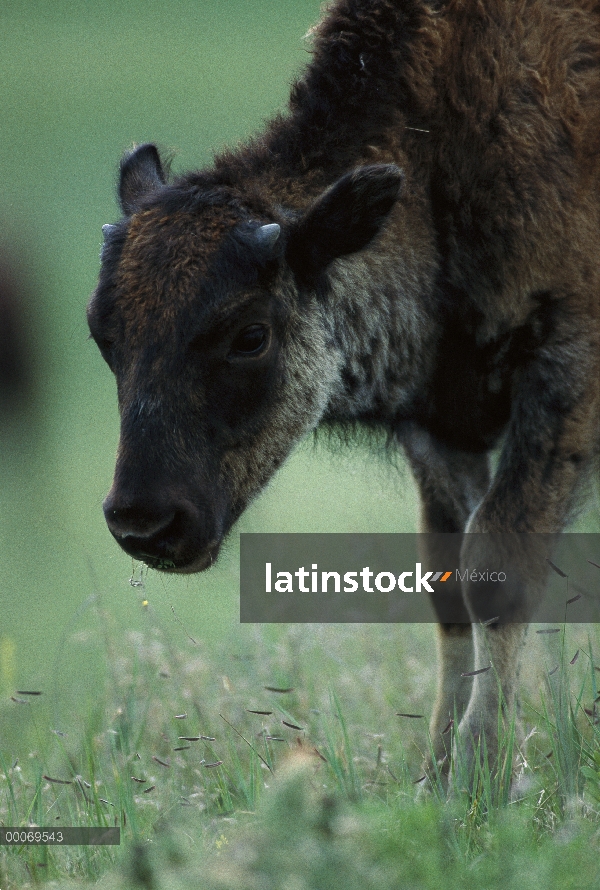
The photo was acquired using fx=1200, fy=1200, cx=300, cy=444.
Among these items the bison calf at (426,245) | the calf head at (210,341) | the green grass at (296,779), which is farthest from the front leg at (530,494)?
the calf head at (210,341)

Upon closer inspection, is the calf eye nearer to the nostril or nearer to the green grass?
the nostril

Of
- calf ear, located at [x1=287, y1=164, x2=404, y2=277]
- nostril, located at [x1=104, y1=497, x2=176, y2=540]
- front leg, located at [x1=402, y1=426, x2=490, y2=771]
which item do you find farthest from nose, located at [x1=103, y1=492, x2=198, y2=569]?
front leg, located at [x1=402, y1=426, x2=490, y2=771]

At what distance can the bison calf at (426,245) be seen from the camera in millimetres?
4469

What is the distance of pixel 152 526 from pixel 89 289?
931 centimetres

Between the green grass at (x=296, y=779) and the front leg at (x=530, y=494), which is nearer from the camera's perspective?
the green grass at (x=296, y=779)

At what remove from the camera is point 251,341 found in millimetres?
4406

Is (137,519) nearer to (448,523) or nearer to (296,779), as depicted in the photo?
(296,779)

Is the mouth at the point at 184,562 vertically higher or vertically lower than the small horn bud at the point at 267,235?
lower

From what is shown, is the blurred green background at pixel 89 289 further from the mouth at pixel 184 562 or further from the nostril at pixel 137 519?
the nostril at pixel 137 519

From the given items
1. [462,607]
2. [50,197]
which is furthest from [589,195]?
[50,197]

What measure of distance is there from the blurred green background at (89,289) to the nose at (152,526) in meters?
0.59

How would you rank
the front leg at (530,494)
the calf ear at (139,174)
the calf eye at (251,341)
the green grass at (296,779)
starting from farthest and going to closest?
the calf ear at (139,174) → the front leg at (530,494) → the calf eye at (251,341) → the green grass at (296,779)

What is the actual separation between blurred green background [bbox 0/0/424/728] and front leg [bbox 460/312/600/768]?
0.96 m

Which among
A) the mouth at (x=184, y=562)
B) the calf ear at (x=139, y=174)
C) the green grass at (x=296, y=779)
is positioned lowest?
the green grass at (x=296, y=779)
